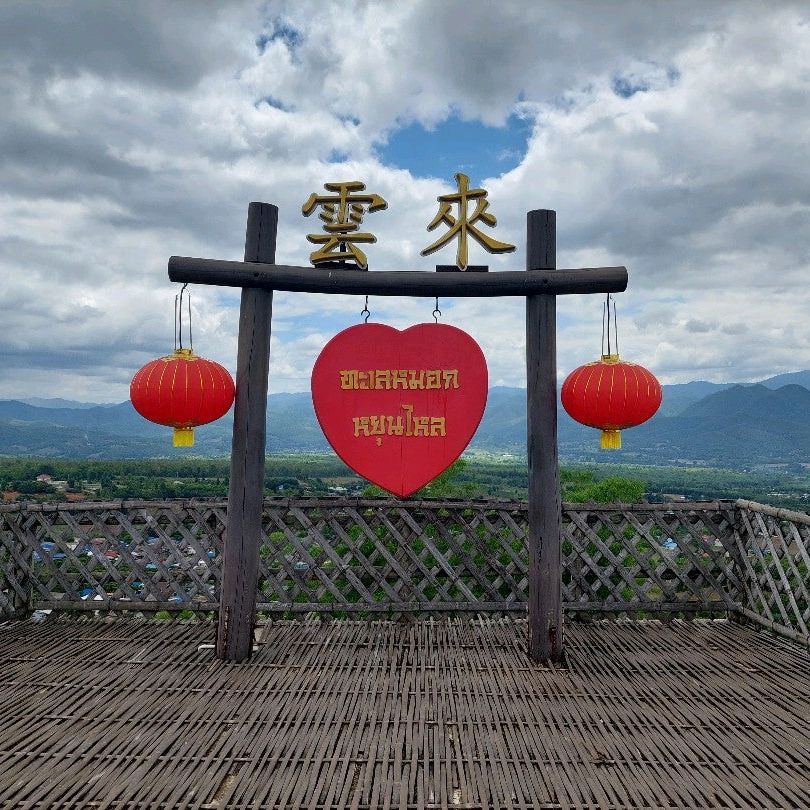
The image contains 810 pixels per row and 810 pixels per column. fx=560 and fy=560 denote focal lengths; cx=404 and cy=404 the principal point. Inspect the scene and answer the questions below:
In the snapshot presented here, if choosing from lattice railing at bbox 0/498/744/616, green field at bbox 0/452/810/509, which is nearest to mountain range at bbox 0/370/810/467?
green field at bbox 0/452/810/509

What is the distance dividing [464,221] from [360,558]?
8.35ft

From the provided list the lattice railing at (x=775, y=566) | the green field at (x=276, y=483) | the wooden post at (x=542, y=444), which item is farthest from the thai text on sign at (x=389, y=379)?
the lattice railing at (x=775, y=566)

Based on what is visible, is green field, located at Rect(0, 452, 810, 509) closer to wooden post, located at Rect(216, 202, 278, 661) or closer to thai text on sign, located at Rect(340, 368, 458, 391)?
wooden post, located at Rect(216, 202, 278, 661)

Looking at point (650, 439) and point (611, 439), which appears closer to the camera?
point (611, 439)

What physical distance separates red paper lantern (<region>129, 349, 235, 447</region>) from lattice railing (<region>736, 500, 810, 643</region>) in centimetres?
400

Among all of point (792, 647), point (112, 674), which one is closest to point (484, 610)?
point (792, 647)

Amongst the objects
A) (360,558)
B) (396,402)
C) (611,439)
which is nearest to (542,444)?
(611,439)

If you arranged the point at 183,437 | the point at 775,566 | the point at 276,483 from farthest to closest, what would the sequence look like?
the point at 276,483, the point at 775,566, the point at 183,437

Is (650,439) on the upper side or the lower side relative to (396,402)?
upper

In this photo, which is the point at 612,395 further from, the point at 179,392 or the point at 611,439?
the point at 179,392

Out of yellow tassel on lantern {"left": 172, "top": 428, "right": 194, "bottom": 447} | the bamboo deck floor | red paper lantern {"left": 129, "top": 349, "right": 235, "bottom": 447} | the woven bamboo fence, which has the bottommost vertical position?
the bamboo deck floor

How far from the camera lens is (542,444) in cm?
369

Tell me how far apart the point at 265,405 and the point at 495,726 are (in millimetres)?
2278

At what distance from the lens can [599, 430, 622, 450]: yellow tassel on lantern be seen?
3.70m
